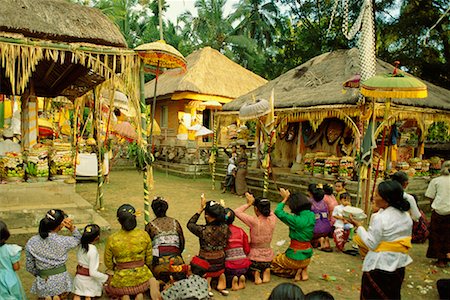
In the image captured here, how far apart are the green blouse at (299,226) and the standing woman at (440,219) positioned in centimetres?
240

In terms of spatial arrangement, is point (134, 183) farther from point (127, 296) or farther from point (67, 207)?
point (127, 296)

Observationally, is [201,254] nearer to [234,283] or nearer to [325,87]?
[234,283]

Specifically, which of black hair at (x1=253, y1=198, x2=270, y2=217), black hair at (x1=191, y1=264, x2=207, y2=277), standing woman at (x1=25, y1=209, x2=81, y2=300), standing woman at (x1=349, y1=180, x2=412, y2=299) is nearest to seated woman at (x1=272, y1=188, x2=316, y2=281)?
black hair at (x1=253, y1=198, x2=270, y2=217)

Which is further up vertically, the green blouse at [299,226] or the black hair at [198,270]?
the green blouse at [299,226]

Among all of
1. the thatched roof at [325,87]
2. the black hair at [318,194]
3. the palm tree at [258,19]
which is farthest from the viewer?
the palm tree at [258,19]

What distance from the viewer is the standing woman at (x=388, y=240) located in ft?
11.5

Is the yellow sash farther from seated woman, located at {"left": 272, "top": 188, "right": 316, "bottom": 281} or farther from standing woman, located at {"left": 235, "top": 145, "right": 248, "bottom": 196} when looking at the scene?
standing woman, located at {"left": 235, "top": 145, "right": 248, "bottom": 196}

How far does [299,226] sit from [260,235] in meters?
0.55

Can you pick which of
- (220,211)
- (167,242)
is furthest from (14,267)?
(220,211)

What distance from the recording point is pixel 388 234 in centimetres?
350

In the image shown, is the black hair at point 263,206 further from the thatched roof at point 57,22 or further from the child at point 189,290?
the thatched roof at point 57,22

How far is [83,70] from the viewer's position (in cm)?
834

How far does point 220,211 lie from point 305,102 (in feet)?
22.8

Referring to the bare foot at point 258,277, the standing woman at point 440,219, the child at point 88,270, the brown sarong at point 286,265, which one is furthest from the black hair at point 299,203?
the child at point 88,270
